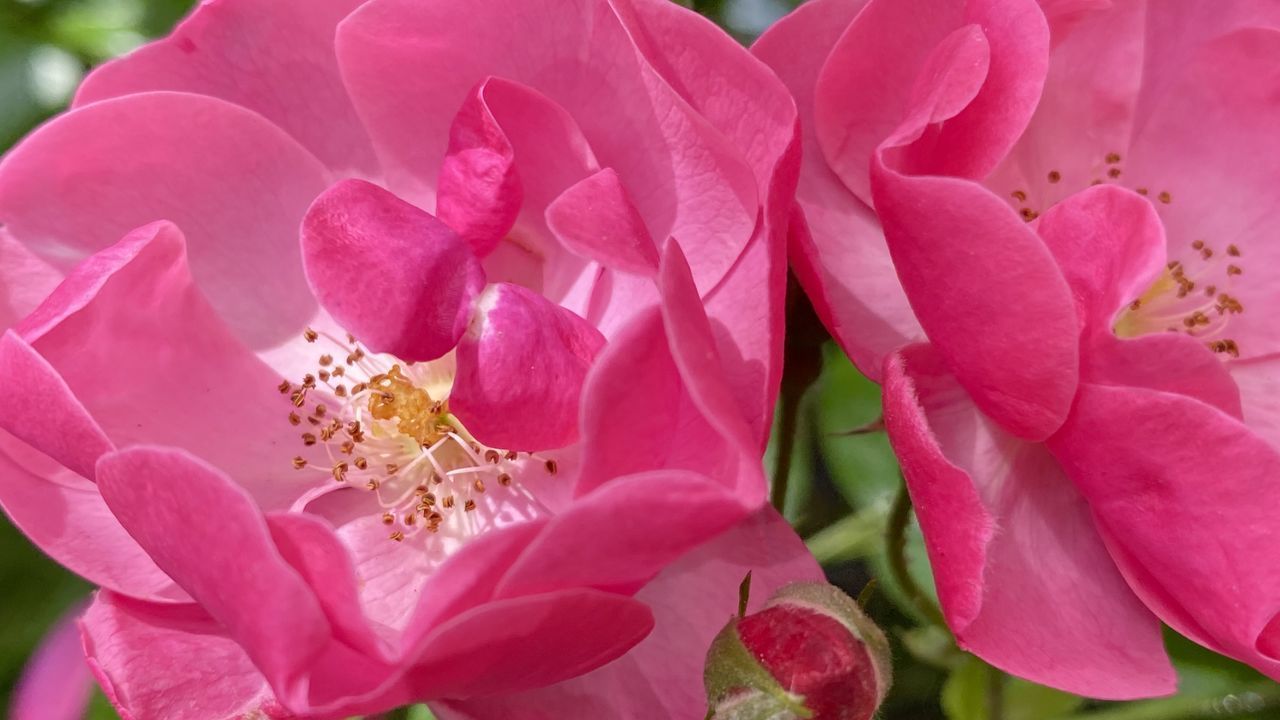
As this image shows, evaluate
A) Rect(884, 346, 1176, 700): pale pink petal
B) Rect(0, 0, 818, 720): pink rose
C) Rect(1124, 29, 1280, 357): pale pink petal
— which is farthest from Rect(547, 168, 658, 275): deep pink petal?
Rect(1124, 29, 1280, 357): pale pink petal

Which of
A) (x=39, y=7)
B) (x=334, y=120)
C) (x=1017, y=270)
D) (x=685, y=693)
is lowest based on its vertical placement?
(x=685, y=693)

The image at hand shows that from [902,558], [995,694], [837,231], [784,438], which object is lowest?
[995,694]

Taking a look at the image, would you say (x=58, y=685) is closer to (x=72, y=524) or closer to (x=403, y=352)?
(x=72, y=524)

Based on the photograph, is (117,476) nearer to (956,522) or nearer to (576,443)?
(576,443)

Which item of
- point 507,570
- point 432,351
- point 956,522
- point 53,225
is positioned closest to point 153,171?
point 53,225

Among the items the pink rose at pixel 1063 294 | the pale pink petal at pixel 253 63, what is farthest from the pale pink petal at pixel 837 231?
the pale pink petal at pixel 253 63

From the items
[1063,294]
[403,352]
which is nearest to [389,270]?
[403,352]
